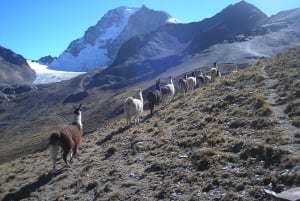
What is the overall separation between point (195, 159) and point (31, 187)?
22.2 ft

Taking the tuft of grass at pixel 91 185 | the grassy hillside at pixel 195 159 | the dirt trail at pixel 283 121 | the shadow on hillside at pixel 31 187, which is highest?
the dirt trail at pixel 283 121

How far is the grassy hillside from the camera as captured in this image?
1305 centimetres

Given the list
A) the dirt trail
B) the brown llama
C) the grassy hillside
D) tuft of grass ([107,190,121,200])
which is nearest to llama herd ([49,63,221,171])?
the brown llama

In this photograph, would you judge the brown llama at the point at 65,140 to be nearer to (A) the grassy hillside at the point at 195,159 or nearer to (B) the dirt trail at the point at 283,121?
(A) the grassy hillside at the point at 195,159

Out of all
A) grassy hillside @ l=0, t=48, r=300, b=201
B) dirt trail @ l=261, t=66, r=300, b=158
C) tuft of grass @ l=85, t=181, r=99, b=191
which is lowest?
tuft of grass @ l=85, t=181, r=99, b=191

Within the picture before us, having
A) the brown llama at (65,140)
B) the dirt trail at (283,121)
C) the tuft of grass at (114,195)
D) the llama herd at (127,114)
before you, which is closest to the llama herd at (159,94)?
the llama herd at (127,114)

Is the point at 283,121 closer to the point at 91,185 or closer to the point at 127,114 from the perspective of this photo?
the point at 91,185

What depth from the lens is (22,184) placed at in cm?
1881

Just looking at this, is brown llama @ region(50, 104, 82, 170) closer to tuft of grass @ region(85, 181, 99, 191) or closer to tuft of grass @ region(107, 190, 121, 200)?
tuft of grass @ region(85, 181, 99, 191)

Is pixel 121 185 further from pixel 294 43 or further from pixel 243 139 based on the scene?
pixel 294 43

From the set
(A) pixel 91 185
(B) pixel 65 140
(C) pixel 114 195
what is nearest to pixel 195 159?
(C) pixel 114 195

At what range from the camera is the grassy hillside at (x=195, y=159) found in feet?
42.8

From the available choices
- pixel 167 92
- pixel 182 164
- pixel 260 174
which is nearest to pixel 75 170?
pixel 182 164

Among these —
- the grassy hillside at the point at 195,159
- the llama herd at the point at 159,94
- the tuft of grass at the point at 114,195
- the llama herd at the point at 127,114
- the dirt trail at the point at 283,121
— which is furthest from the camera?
the llama herd at the point at 159,94
